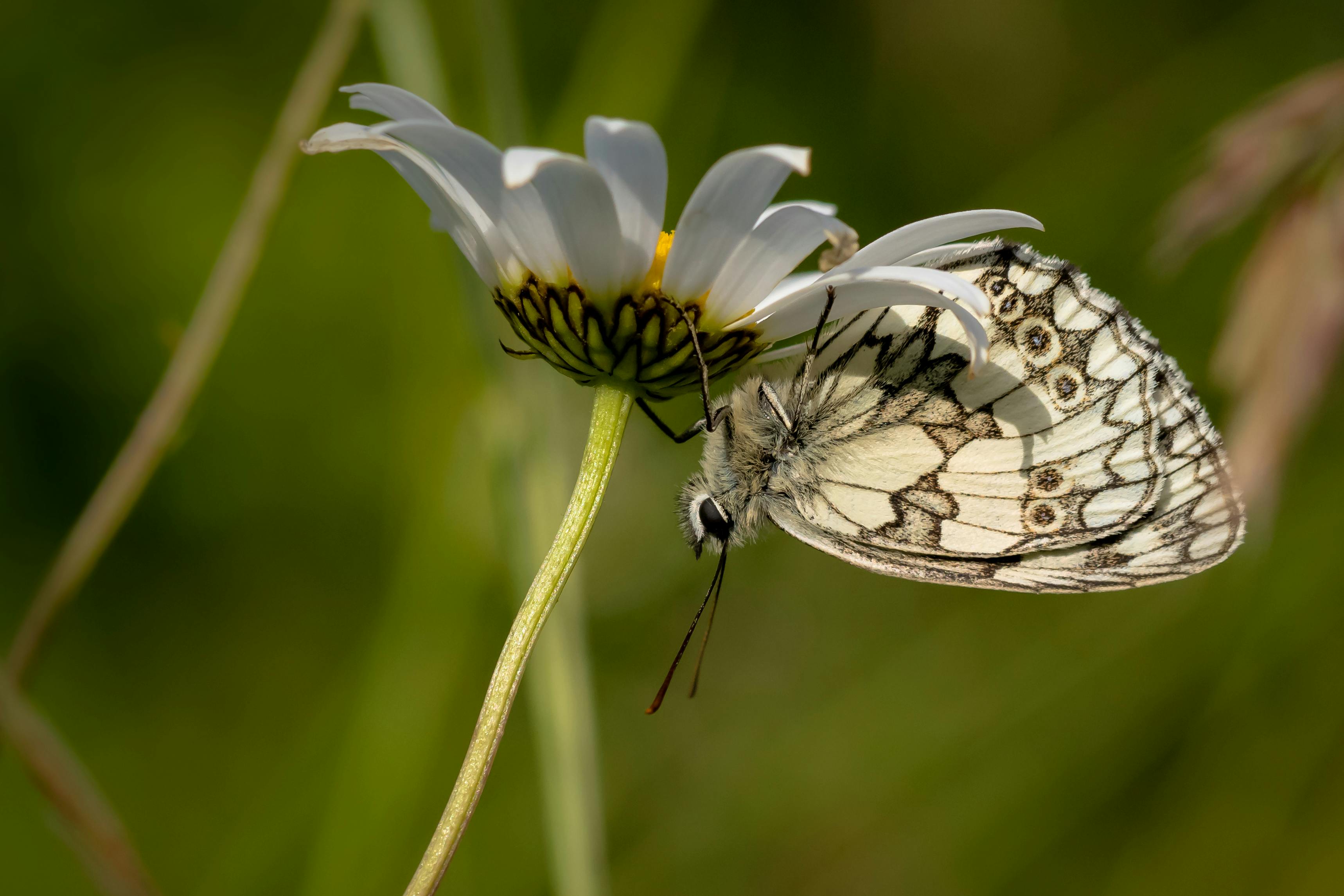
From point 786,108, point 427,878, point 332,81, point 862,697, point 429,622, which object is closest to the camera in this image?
point 427,878

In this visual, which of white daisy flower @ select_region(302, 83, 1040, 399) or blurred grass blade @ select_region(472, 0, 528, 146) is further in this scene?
blurred grass blade @ select_region(472, 0, 528, 146)

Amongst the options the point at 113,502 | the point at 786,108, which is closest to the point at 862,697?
the point at 786,108

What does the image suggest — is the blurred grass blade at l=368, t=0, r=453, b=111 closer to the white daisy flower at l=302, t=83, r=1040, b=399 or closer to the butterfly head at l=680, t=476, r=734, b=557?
the white daisy flower at l=302, t=83, r=1040, b=399

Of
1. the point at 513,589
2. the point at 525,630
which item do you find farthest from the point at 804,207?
the point at 513,589

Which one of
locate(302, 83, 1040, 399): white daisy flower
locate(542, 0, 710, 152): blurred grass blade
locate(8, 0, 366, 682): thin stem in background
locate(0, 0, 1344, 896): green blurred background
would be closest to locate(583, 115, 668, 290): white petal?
locate(302, 83, 1040, 399): white daisy flower

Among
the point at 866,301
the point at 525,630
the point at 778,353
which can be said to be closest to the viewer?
the point at 525,630

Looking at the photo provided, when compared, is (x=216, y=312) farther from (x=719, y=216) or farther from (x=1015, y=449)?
(x=1015, y=449)

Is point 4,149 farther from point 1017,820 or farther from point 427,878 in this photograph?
point 1017,820
